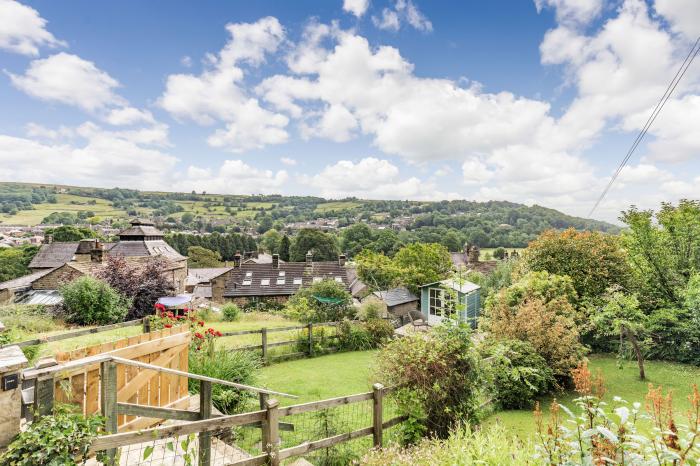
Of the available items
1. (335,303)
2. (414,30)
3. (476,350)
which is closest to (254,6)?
(414,30)

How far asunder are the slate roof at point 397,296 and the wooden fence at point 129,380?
73.0 ft

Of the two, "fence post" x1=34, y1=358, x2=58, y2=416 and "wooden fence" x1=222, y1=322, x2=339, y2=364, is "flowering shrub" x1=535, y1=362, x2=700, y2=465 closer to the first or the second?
"fence post" x1=34, y1=358, x2=58, y2=416

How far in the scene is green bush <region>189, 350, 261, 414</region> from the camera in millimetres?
6371

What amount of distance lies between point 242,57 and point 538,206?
352 feet

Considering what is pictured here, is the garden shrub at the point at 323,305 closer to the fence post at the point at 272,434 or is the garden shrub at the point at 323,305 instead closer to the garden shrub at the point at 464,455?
the garden shrub at the point at 464,455

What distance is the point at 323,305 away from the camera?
18.2m

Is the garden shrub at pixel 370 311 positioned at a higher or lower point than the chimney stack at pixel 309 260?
higher

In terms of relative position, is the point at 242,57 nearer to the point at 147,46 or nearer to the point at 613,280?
the point at 147,46

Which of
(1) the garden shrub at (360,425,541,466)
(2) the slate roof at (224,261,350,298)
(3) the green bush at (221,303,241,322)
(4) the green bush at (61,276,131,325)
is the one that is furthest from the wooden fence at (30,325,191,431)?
(2) the slate roof at (224,261,350,298)

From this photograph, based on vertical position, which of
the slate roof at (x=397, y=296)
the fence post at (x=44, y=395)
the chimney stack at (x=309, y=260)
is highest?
the fence post at (x=44, y=395)

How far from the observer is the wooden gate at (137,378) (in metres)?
3.71

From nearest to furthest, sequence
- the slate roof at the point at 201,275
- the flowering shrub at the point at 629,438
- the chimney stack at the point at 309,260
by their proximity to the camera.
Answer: the flowering shrub at the point at 629,438
the chimney stack at the point at 309,260
the slate roof at the point at 201,275

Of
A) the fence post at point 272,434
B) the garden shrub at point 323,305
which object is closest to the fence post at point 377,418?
the fence post at point 272,434

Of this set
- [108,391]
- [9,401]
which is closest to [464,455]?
[108,391]
